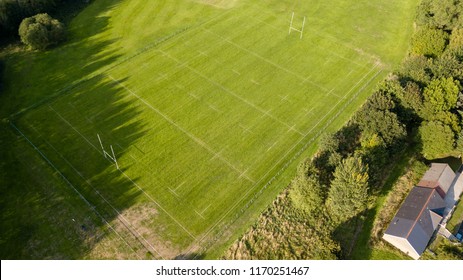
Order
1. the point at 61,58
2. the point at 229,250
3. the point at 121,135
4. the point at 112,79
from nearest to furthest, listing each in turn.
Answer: the point at 229,250
the point at 121,135
the point at 112,79
the point at 61,58

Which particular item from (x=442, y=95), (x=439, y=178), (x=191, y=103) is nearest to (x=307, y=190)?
(x=439, y=178)

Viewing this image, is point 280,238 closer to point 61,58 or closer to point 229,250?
point 229,250

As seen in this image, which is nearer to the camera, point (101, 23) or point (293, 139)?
point (293, 139)

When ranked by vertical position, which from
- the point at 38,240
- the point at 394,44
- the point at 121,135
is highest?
the point at 394,44

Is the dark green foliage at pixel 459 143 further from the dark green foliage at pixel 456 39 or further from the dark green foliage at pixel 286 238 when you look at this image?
the dark green foliage at pixel 286 238

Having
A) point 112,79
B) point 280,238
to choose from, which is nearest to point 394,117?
point 280,238

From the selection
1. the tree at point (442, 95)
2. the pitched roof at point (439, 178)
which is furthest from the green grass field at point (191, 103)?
the pitched roof at point (439, 178)

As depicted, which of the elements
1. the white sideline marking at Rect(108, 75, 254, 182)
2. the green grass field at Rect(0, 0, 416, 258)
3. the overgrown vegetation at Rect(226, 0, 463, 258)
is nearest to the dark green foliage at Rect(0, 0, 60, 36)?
the green grass field at Rect(0, 0, 416, 258)
